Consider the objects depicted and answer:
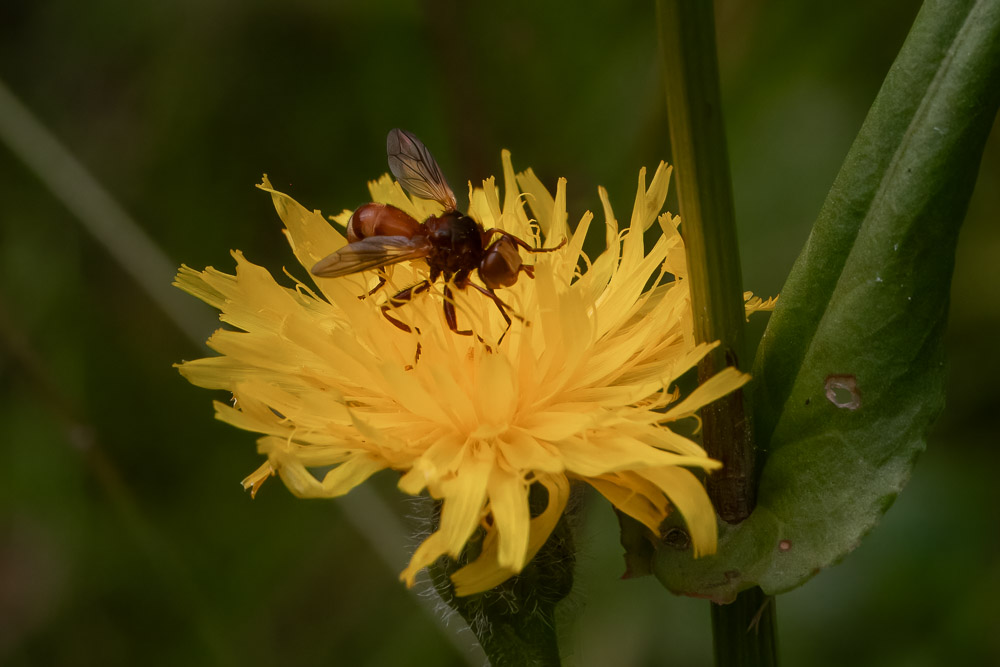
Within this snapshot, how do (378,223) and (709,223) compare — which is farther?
(378,223)

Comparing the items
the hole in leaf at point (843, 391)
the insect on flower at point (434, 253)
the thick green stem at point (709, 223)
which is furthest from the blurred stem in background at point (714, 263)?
the insect on flower at point (434, 253)

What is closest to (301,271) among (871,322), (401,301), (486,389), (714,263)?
(401,301)

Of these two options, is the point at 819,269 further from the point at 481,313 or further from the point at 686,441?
the point at 481,313

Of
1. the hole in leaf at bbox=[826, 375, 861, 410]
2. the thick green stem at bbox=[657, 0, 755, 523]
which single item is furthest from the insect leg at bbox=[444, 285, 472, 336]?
the hole in leaf at bbox=[826, 375, 861, 410]

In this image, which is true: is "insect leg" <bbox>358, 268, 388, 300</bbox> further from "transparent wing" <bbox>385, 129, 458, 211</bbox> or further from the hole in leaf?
the hole in leaf

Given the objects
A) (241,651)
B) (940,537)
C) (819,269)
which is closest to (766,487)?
(819,269)

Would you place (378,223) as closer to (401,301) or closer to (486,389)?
(401,301)
